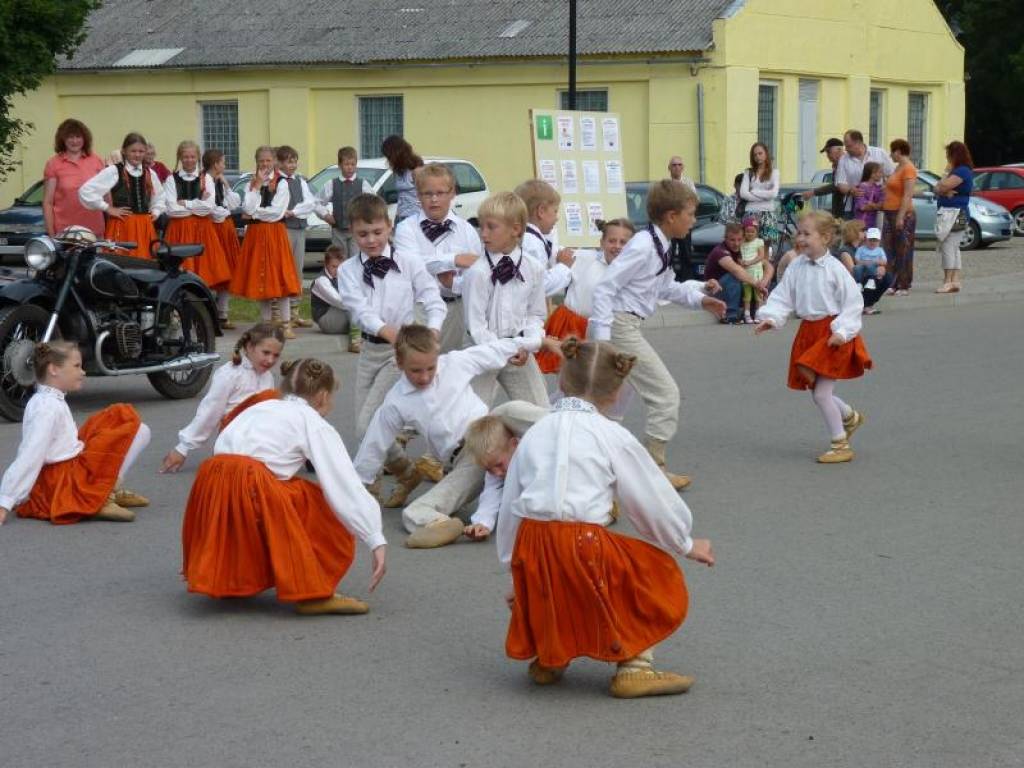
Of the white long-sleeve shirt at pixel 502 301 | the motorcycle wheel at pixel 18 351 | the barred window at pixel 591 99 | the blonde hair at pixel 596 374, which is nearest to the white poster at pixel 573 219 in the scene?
the motorcycle wheel at pixel 18 351

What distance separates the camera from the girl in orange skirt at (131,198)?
1538 centimetres

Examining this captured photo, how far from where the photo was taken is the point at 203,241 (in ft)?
55.3

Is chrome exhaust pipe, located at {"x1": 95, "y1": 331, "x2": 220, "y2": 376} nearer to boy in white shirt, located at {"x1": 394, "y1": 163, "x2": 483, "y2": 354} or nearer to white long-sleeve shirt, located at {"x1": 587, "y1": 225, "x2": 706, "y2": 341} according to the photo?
boy in white shirt, located at {"x1": 394, "y1": 163, "x2": 483, "y2": 354}

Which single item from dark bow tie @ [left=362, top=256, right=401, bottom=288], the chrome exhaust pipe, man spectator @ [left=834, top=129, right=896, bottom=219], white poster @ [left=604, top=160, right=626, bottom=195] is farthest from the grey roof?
dark bow tie @ [left=362, top=256, right=401, bottom=288]

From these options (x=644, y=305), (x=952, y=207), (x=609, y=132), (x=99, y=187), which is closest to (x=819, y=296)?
(x=644, y=305)

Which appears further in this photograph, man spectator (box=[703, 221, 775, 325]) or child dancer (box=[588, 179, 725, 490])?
man spectator (box=[703, 221, 775, 325])

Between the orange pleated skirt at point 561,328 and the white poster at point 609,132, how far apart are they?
1078 cm

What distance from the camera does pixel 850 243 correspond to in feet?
65.7

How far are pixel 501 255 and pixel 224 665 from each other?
345 cm

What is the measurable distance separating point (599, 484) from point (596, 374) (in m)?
0.38

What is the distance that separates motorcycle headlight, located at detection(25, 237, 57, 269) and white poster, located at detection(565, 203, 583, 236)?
936 cm

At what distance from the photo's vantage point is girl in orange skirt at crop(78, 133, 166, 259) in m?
15.4

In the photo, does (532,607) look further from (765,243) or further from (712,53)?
(712,53)

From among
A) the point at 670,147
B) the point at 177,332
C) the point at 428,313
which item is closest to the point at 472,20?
the point at 670,147
